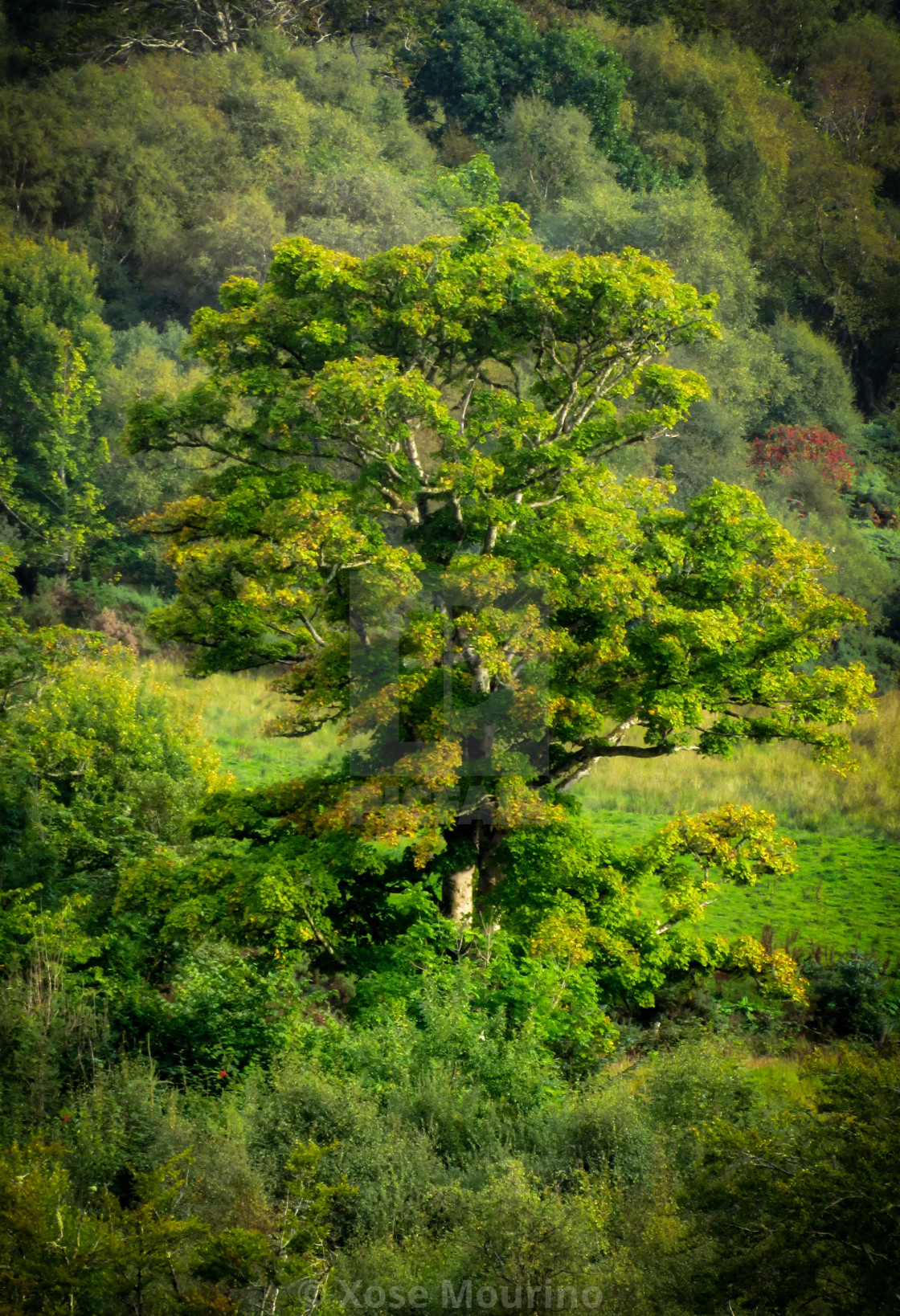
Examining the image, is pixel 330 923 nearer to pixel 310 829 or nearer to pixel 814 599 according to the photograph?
pixel 310 829

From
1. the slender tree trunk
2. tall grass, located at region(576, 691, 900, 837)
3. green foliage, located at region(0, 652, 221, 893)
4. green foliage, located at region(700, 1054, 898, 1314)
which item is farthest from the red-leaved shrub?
green foliage, located at region(700, 1054, 898, 1314)

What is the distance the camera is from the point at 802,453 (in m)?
43.1

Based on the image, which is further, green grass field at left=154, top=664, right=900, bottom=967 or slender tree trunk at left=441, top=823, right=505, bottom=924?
green grass field at left=154, top=664, right=900, bottom=967

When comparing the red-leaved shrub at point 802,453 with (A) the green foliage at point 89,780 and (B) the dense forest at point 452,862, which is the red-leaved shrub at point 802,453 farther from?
(A) the green foliage at point 89,780

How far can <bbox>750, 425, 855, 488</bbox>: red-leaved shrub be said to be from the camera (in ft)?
141

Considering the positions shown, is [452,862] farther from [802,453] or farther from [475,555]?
[802,453]

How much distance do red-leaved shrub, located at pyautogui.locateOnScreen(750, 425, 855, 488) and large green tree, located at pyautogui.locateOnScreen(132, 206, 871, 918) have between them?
29548 mm

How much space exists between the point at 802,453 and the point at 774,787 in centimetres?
2096

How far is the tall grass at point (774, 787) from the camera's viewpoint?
2388 centimetres

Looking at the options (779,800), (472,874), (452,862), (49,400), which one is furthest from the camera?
(49,400)

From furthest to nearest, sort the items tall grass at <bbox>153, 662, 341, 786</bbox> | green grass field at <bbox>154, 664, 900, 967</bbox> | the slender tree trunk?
1. tall grass at <bbox>153, 662, 341, 786</bbox>
2. green grass field at <bbox>154, 664, 900, 967</bbox>
3. the slender tree trunk

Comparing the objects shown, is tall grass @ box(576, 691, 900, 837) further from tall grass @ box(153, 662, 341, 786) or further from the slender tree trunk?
the slender tree trunk

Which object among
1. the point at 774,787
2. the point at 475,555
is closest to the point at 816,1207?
the point at 475,555
